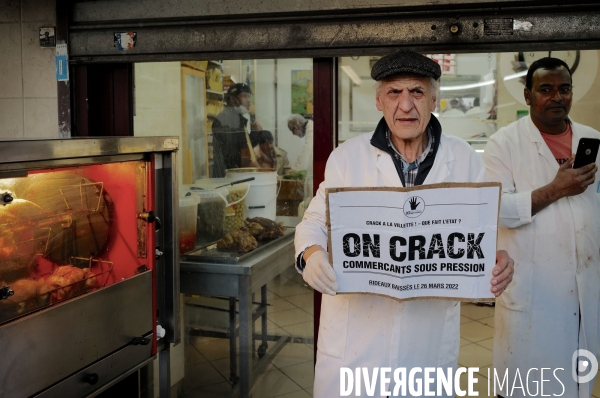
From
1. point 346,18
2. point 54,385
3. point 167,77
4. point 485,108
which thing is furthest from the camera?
point 485,108

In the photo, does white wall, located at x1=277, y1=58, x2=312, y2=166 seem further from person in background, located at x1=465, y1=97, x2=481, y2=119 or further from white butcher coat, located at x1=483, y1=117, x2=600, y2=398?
person in background, located at x1=465, y1=97, x2=481, y2=119

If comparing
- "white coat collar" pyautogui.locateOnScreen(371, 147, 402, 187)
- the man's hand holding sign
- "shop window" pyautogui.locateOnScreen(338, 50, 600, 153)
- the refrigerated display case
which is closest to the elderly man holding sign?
"white coat collar" pyautogui.locateOnScreen(371, 147, 402, 187)

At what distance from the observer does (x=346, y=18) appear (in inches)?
109

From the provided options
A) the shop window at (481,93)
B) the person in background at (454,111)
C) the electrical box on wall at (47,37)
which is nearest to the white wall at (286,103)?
the electrical box on wall at (47,37)

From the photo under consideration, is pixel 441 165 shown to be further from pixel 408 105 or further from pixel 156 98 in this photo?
pixel 156 98

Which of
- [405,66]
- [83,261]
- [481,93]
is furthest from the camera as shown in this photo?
[481,93]

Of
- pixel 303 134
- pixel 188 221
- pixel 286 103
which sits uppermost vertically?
pixel 286 103

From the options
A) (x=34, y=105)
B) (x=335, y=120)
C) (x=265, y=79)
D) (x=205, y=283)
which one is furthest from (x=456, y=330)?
(x=34, y=105)

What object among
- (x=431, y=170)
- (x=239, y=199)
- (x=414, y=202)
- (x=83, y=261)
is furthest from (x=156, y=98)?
(x=414, y=202)

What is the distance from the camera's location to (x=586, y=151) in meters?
2.64

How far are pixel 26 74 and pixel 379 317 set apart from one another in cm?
232

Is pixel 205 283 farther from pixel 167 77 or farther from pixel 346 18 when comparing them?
pixel 346 18

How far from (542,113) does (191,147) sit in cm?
185

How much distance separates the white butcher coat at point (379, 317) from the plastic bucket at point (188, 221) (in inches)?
45.8
